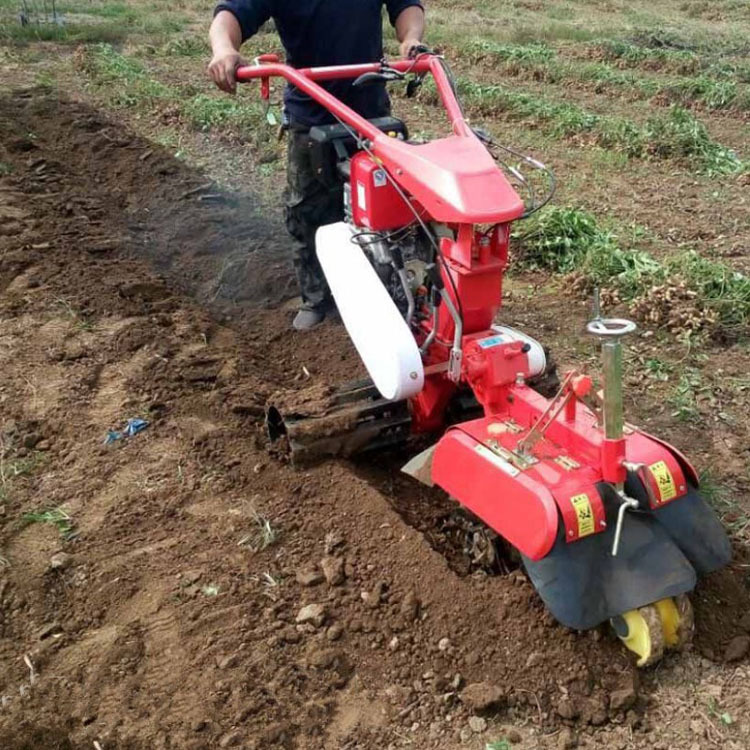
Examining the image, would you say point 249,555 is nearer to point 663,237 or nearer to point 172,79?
point 663,237

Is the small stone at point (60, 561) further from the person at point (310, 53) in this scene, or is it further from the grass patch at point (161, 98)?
the grass patch at point (161, 98)

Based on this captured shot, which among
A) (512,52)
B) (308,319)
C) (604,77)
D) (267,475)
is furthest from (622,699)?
(512,52)

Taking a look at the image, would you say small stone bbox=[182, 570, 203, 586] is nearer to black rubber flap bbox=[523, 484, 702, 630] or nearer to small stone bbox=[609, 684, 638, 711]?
black rubber flap bbox=[523, 484, 702, 630]

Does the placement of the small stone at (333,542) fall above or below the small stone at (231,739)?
above

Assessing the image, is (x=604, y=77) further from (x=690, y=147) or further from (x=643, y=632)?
(x=643, y=632)

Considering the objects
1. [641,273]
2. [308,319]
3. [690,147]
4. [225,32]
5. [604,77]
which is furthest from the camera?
[604,77]

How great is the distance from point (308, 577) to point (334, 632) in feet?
0.87

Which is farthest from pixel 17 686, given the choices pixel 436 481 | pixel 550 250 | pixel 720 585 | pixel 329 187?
pixel 550 250

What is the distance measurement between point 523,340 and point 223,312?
2.56m

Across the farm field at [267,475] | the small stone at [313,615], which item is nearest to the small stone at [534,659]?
the farm field at [267,475]

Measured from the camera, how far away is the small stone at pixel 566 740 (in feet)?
8.18

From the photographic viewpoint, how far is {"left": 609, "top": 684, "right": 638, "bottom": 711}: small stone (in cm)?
256

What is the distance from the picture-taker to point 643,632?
2.58 m

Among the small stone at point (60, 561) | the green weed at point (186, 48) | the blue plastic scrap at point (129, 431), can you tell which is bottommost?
the green weed at point (186, 48)
